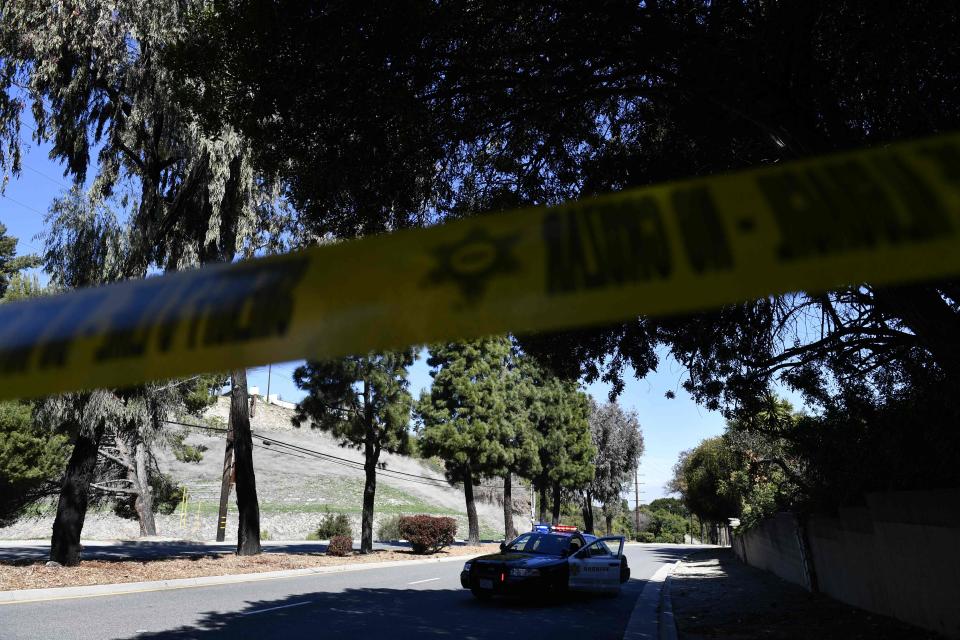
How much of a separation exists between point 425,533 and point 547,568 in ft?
50.0

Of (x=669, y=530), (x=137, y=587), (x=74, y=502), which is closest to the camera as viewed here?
(x=137, y=587)

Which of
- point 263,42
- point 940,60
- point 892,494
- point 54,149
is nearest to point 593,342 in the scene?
point 892,494

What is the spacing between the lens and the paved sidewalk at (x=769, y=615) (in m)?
8.11

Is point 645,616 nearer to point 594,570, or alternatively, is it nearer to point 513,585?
point 513,585

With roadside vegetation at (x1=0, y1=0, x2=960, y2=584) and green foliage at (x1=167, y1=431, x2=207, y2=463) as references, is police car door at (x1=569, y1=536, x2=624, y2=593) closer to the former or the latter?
roadside vegetation at (x1=0, y1=0, x2=960, y2=584)

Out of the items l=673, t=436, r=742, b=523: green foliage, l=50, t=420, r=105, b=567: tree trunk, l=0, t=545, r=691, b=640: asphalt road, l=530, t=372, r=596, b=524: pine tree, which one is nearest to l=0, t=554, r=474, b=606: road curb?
l=0, t=545, r=691, b=640: asphalt road

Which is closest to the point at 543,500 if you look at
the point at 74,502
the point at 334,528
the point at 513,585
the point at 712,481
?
the point at 334,528

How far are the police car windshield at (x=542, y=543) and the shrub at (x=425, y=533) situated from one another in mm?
13111

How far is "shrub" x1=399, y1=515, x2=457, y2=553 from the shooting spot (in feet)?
88.6

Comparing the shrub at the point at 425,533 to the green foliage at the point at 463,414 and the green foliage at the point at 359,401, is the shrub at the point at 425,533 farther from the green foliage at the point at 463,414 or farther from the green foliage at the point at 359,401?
the green foliage at the point at 463,414

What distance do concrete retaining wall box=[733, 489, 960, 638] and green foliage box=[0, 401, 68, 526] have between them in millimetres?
29152

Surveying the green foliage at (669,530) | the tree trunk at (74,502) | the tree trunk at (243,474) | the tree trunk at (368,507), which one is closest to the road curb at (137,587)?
the tree trunk at (243,474)

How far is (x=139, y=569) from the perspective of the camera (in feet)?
50.0

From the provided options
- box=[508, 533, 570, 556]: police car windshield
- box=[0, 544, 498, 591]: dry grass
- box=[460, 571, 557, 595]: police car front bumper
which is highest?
box=[508, 533, 570, 556]: police car windshield
